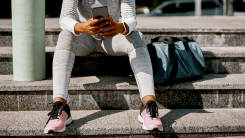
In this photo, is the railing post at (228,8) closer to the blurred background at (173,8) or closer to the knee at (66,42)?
the blurred background at (173,8)

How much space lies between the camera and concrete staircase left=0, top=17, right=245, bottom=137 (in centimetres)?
182

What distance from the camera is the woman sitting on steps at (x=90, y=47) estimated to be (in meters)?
1.75

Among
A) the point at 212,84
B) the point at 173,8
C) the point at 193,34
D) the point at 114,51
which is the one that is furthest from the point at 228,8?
the point at 114,51

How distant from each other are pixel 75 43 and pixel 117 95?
610mm

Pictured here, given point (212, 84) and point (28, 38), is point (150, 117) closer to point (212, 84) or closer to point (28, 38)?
point (212, 84)

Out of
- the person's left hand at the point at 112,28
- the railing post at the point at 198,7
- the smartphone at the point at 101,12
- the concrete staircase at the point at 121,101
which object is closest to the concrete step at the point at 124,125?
the concrete staircase at the point at 121,101

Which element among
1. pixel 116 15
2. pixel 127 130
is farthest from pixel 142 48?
pixel 127 130

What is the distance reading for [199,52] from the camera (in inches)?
93.9

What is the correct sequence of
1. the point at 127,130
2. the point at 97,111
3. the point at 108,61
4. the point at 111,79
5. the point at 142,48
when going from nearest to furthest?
the point at 127,130, the point at 142,48, the point at 97,111, the point at 111,79, the point at 108,61

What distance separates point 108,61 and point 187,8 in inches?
203

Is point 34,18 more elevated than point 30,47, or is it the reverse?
point 34,18

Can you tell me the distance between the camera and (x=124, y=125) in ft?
5.99

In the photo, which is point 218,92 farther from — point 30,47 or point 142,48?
point 30,47

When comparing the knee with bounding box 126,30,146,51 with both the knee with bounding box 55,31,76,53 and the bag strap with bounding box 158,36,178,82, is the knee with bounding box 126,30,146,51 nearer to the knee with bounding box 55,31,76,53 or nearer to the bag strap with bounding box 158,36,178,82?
the bag strap with bounding box 158,36,178,82
